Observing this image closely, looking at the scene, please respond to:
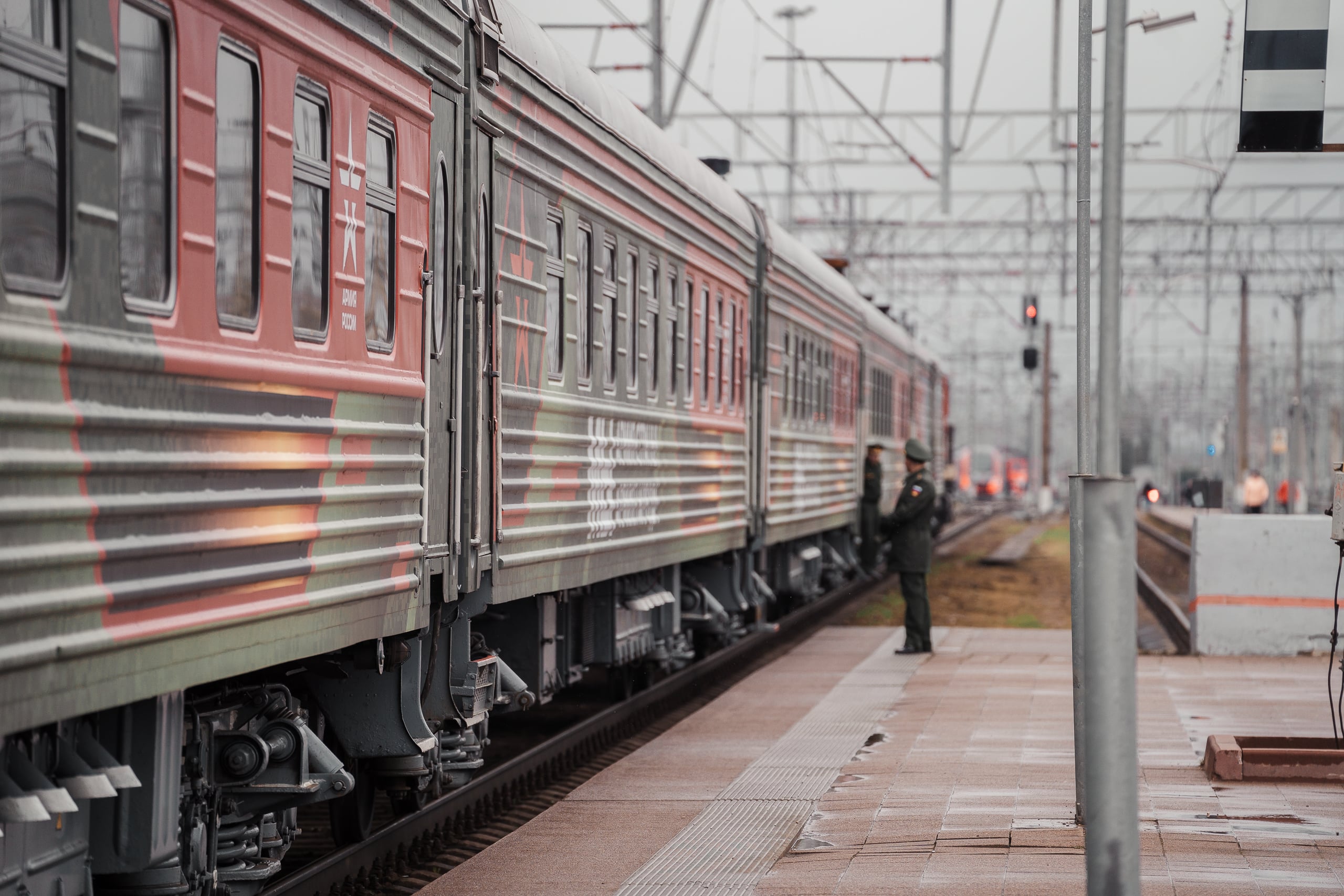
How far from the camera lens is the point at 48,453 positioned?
422 centimetres

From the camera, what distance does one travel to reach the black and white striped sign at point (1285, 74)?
8.02m

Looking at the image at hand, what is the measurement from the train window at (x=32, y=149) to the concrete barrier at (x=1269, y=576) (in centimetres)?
1205

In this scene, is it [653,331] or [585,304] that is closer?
[585,304]

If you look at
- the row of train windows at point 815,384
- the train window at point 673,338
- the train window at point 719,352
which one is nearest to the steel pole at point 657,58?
the row of train windows at point 815,384

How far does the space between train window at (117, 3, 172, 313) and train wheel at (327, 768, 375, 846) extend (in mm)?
3424

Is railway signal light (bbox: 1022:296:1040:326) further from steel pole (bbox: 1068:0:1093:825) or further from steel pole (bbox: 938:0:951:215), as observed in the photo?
steel pole (bbox: 1068:0:1093:825)

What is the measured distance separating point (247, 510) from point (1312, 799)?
5.45m

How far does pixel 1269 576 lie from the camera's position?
15188 mm

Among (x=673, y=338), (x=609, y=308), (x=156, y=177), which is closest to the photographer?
(x=156, y=177)

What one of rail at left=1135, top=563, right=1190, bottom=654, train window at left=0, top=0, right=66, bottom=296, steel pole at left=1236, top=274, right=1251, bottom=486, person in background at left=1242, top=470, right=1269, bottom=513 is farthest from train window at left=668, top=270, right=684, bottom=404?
steel pole at left=1236, top=274, right=1251, bottom=486

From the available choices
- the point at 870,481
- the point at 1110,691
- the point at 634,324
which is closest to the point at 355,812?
the point at 634,324

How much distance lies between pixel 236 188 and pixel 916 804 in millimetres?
4605

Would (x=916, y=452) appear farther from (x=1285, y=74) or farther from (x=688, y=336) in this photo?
(x=1285, y=74)

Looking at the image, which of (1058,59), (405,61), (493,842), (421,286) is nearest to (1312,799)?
(493,842)
